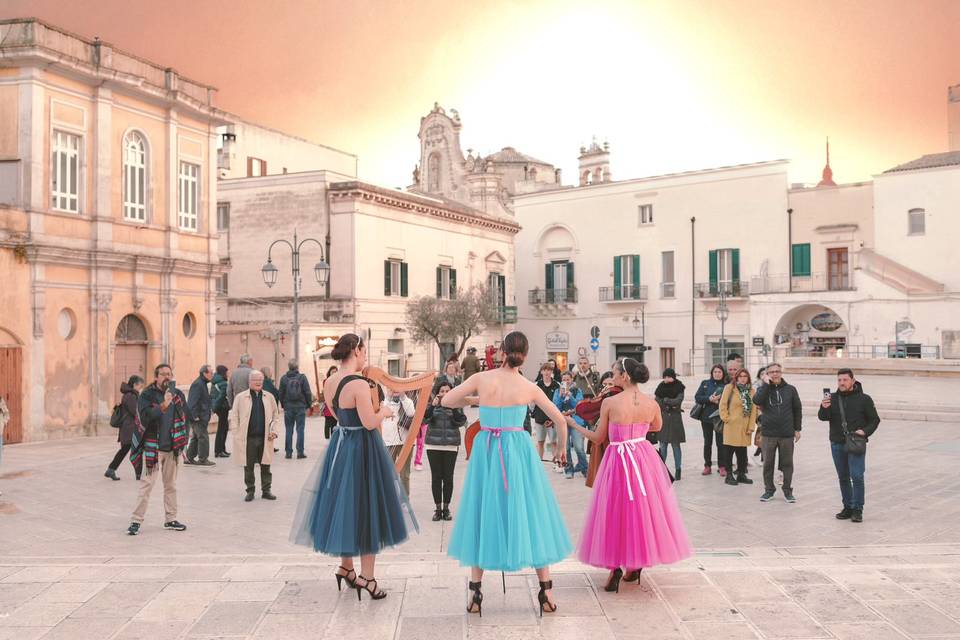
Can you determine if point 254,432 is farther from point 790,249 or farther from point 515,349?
point 790,249

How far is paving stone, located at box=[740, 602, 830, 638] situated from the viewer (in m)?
5.48

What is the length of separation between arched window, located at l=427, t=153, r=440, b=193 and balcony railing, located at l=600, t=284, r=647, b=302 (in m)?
12.1

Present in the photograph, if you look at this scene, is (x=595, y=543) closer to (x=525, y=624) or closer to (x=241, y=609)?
(x=525, y=624)

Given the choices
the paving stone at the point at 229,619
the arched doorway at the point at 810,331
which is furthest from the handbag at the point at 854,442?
the arched doorway at the point at 810,331

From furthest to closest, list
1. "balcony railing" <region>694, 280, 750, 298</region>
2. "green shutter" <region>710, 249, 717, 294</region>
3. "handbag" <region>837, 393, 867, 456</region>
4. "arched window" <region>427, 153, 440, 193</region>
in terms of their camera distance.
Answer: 1. "arched window" <region>427, 153, 440, 193</region>
2. "green shutter" <region>710, 249, 717, 294</region>
3. "balcony railing" <region>694, 280, 750, 298</region>
4. "handbag" <region>837, 393, 867, 456</region>

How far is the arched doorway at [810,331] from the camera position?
37.2 m

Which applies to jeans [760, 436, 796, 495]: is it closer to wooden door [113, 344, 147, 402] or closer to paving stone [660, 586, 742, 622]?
paving stone [660, 586, 742, 622]

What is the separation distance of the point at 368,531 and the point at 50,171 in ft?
53.5

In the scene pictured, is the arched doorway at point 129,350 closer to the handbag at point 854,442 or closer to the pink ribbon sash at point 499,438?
the handbag at point 854,442

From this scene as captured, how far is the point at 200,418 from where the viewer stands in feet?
47.2

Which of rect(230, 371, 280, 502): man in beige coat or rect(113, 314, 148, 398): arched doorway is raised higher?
rect(113, 314, 148, 398): arched doorway

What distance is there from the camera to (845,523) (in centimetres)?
934

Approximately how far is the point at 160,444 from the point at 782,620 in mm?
6224

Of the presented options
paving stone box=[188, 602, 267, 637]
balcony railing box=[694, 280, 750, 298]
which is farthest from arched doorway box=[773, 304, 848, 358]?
paving stone box=[188, 602, 267, 637]
